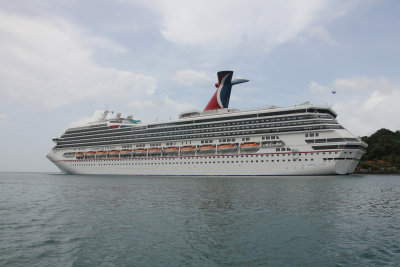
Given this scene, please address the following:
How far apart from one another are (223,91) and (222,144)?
19930 millimetres

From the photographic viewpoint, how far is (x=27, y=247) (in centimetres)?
1150

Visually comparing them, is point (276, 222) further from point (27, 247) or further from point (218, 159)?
point (218, 159)

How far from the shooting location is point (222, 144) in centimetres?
5934

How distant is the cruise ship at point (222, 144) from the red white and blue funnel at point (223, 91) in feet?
0.83

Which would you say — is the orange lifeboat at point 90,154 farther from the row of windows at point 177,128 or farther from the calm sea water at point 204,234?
the calm sea water at point 204,234

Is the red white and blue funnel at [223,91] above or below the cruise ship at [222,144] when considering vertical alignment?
above

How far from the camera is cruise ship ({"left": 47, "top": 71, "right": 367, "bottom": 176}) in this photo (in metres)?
49.2

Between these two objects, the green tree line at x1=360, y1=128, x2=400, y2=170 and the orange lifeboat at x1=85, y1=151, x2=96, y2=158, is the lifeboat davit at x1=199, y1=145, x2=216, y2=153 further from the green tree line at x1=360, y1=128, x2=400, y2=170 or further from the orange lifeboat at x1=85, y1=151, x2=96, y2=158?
the green tree line at x1=360, y1=128, x2=400, y2=170

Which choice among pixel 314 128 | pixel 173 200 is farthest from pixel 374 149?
pixel 173 200

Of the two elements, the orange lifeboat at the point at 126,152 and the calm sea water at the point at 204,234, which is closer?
the calm sea water at the point at 204,234

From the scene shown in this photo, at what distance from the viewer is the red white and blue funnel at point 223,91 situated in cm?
7388

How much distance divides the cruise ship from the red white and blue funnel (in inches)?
10.0

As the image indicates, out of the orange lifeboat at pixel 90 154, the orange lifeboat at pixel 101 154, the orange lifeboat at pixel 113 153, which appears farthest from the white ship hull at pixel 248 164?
the orange lifeboat at pixel 90 154

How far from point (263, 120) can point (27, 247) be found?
50054 mm
